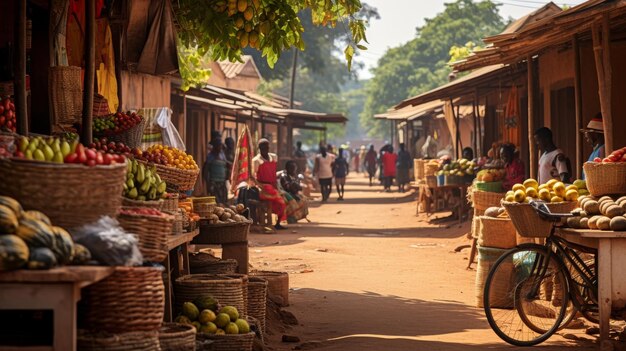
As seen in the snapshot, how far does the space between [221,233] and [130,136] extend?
4.43ft

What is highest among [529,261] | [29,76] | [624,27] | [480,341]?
[624,27]

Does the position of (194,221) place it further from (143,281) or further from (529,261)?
(143,281)

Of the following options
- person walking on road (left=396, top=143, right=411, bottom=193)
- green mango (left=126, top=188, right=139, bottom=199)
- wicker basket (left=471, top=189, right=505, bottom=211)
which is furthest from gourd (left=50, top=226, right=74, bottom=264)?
person walking on road (left=396, top=143, right=411, bottom=193)

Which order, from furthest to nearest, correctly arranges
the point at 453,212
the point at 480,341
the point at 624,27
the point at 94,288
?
1. the point at 453,212
2. the point at 624,27
3. the point at 480,341
4. the point at 94,288

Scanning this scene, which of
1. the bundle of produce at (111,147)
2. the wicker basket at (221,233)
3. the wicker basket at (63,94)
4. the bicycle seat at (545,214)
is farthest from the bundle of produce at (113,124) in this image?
the bicycle seat at (545,214)

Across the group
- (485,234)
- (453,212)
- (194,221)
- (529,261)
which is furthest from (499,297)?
(453,212)

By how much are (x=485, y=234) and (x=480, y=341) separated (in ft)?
7.97

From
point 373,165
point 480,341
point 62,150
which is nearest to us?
point 62,150

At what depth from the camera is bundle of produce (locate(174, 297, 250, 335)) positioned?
7527 millimetres

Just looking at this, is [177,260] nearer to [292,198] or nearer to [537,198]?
[537,198]

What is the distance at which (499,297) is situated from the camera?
30.3ft

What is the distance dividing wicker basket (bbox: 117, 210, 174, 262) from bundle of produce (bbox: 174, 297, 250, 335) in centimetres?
144

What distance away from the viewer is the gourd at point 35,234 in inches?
197

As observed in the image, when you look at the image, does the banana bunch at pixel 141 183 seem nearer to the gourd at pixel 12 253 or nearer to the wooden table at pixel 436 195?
the gourd at pixel 12 253
